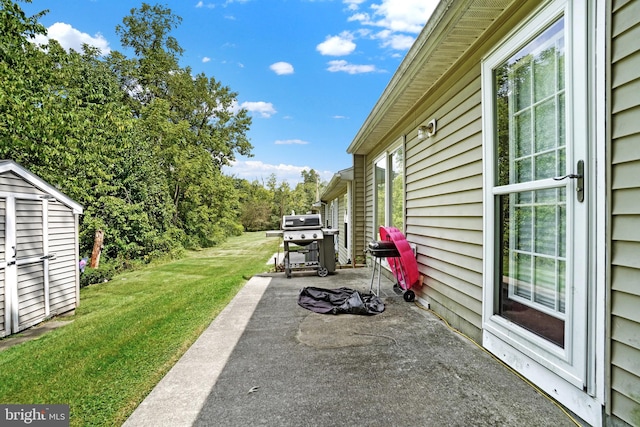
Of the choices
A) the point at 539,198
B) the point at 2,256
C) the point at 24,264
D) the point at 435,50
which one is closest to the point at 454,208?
the point at 539,198

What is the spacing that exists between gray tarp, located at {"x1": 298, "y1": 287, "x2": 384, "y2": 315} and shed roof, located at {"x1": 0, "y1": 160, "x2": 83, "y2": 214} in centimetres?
409

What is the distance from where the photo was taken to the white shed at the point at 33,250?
13.2ft

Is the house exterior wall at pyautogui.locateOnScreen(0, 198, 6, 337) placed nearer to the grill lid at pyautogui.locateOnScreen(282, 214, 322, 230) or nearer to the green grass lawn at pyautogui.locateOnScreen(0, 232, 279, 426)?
the green grass lawn at pyautogui.locateOnScreen(0, 232, 279, 426)

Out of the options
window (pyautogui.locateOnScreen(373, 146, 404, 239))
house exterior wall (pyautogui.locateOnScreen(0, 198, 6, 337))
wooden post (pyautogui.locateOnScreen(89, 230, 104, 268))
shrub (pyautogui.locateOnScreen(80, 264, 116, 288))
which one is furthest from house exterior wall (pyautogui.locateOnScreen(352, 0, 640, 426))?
wooden post (pyautogui.locateOnScreen(89, 230, 104, 268))

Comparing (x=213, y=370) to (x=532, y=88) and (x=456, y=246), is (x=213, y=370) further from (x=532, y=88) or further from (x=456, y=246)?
(x=532, y=88)

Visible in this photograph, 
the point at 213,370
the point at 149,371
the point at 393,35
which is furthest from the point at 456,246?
the point at 393,35

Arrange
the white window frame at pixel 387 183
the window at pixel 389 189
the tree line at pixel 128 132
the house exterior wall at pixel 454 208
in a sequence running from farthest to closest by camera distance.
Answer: the tree line at pixel 128 132, the window at pixel 389 189, the white window frame at pixel 387 183, the house exterior wall at pixel 454 208

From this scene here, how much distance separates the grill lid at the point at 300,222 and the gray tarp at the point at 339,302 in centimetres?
165

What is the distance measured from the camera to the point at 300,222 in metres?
6.09

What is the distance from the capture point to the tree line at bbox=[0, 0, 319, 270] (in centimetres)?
622

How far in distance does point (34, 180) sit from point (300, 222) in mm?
4042

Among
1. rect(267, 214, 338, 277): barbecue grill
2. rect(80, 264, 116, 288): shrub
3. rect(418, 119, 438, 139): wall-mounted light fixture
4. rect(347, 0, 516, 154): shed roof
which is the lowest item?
rect(80, 264, 116, 288): shrub

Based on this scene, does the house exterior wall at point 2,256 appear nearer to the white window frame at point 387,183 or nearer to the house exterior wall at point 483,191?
the house exterior wall at point 483,191

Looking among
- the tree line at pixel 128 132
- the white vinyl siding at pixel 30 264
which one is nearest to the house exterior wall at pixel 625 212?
the white vinyl siding at pixel 30 264
